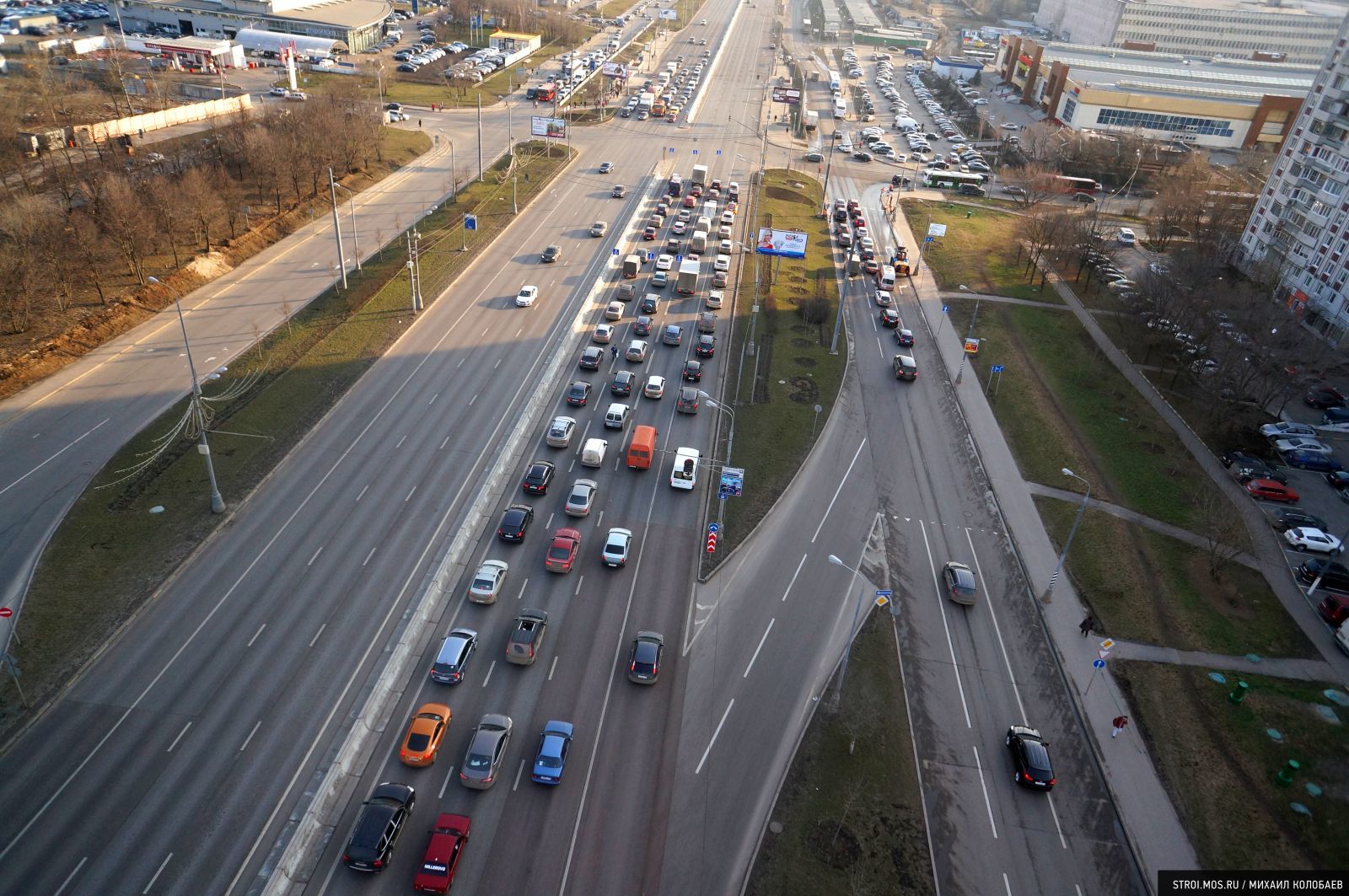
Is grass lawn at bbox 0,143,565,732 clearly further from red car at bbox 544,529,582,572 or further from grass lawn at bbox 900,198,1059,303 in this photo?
grass lawn at bbox 900,198,1059,303

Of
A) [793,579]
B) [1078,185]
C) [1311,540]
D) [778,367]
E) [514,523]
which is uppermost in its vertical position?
[1078,185]

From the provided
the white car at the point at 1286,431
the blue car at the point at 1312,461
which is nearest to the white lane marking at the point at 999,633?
the blue car at the point at 1312,461

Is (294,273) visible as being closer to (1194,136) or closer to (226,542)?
(226,542)

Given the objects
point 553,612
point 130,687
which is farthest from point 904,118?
point 130,687

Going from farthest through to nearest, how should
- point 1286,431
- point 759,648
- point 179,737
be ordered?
point 1286,431, point 759,648, point 179,737

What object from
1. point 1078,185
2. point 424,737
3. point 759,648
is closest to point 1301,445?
point 759,648

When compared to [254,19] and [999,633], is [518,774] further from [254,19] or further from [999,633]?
[254,19]
